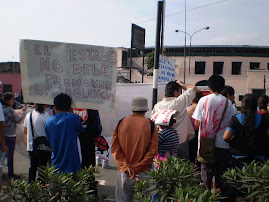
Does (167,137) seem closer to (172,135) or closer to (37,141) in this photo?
(172,135)

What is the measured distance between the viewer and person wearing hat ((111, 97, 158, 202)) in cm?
352

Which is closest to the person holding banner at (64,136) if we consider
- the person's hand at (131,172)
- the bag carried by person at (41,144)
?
the person's hand at (131,172)

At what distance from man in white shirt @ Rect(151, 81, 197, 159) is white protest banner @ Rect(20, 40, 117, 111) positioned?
89cm

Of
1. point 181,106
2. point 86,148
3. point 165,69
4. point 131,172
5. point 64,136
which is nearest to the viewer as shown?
point 131,172

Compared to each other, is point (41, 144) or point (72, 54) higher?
point (72, 54)

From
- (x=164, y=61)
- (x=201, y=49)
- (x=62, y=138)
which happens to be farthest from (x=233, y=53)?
(x=62, y=138)

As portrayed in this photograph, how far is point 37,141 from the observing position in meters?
4.98

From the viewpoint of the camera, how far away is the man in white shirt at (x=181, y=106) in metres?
4.27

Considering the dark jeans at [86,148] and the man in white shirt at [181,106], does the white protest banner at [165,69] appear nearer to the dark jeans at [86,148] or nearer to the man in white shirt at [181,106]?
the man in white shirt at [181,106]

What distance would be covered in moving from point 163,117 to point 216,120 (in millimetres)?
683

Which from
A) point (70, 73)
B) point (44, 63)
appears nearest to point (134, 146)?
point (70, 73)

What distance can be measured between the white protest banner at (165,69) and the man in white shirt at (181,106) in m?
2.17

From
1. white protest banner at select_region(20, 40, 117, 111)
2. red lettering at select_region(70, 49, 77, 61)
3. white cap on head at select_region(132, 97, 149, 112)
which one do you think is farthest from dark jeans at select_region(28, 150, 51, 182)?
white cap on head at select_region(132, 97, 149, 112)

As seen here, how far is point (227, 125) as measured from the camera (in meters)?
→ 4.04
